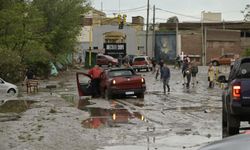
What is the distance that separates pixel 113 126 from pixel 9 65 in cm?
2787

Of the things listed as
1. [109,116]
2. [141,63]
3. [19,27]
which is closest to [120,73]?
[109,116]

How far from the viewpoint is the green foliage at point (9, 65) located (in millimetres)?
42406

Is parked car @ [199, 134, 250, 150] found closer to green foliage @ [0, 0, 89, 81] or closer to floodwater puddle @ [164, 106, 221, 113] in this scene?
floodwater puddle @ [164, 106, 221, 113]

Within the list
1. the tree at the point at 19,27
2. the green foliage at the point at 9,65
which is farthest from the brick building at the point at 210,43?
the green foliage at the point at 9,65

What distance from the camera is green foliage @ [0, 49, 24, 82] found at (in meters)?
42.4

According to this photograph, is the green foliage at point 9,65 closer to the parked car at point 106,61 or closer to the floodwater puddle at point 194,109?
the floodwater puddle at point 194,109

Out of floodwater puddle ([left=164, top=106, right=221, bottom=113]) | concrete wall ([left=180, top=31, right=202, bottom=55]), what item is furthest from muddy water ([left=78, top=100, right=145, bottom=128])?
concrete wall ([left=180, top=31, right=202, bottom=55])

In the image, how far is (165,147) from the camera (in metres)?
12.3

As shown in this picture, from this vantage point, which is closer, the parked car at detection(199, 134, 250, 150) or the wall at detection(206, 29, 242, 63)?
the parked car at detection(199, 134, 250, 150)

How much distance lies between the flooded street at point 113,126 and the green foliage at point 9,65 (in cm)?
1867

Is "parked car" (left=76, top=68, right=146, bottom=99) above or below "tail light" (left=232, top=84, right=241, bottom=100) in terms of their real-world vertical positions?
below

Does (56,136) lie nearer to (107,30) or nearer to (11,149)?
(11,149)

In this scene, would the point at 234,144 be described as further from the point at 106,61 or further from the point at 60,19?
the point at 106,61

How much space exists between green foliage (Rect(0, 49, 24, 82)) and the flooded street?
A: 18.7m
